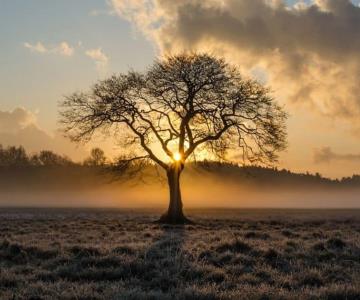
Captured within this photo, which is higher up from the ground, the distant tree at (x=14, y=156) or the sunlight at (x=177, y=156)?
the distant tree at (x=14, y=156)

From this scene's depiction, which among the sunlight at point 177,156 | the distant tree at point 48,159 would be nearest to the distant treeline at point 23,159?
the distant tree at point 48,159

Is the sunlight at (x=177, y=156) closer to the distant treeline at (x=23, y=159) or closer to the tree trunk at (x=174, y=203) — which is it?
the tree trunk at (x=174, y=203)

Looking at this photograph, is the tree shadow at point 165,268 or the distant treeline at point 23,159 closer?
the tree shadow at point 165,268

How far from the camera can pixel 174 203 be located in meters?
43.5

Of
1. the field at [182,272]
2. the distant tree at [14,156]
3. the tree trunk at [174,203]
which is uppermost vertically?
the distant tree at [14,156]

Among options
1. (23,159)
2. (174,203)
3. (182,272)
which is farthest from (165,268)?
(23,159)

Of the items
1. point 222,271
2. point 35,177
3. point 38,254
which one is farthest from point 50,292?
point 35,177

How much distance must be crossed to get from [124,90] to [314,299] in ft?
120

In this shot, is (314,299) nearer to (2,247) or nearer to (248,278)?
(248,278)

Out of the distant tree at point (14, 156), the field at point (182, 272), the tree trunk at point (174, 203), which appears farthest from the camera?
the distant tree at point (14, 156)

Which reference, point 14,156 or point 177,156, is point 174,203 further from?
point 14,156

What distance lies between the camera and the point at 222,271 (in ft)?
41.5

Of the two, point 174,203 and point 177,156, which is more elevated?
point 177,156

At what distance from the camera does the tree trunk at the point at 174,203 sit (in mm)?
42269
